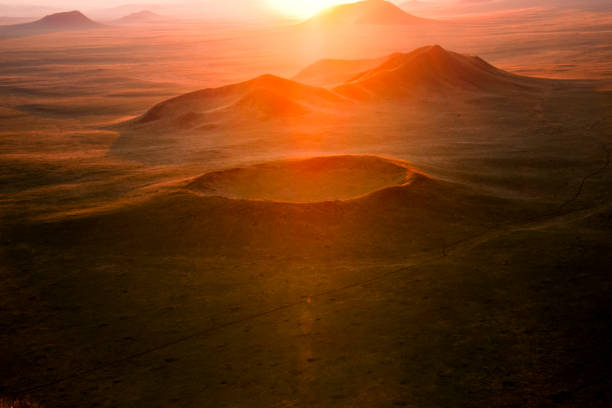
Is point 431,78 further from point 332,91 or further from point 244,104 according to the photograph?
point 244,104

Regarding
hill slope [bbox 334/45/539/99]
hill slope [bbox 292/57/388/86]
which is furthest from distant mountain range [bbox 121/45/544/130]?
hill slope [bbox 292/57/388/86]

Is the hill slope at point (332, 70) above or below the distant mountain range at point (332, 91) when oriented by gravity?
above

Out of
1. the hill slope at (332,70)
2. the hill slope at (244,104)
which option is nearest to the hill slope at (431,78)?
the hill slope at (244,104)

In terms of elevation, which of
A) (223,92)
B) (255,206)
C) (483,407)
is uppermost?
(223,92)

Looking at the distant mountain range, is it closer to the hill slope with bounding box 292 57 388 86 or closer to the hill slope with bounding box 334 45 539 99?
the hill slope with bounding box 334 45 539 99

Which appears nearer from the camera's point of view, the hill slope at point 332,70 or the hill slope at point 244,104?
the hill slope at point 244,104

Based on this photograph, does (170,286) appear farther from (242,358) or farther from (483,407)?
(483,407)

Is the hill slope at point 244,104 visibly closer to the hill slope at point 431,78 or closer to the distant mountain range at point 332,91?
the distant mountain range at point 332,91

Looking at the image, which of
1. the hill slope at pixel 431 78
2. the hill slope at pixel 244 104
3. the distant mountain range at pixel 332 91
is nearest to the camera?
the hill slope at pixel 244 104

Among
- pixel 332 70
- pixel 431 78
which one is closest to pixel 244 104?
pixel 431 78

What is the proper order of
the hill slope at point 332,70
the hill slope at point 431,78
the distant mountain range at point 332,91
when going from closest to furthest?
the distant mountain range at point 332,91
the hill slope at point 431,78
the hill slope at point 332,70

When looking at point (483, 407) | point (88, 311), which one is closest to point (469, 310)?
point (483, 407)
